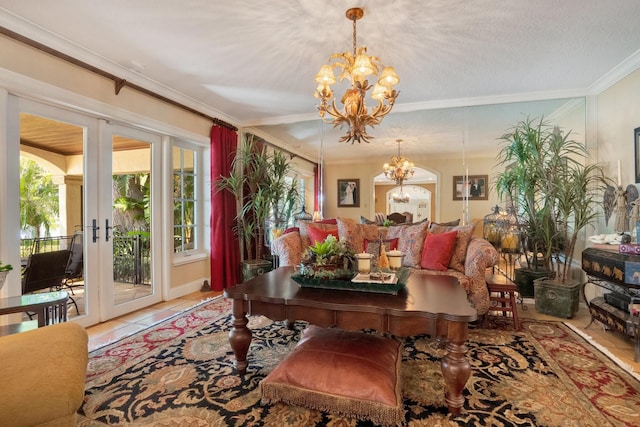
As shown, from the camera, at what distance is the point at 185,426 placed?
5.21ft

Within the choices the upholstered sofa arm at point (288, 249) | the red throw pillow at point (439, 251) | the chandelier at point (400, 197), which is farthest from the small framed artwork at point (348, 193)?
the red throw pillow at point (439, 251)

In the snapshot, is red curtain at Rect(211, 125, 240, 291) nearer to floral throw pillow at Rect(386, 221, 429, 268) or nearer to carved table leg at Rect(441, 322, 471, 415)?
floral throw pillow at Rect(386, 221, 429, 268)

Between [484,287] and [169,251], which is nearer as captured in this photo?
[484,287]

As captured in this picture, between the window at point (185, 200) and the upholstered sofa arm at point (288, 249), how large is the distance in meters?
1.60

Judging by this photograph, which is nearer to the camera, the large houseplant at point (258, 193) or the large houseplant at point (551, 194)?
the large houseplant at point (551, 194)

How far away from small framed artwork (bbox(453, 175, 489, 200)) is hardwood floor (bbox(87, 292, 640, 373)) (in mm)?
1432

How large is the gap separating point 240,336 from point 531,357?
2133 mm

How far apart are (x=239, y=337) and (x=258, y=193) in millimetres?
2594

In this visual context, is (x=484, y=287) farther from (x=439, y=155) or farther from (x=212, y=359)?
(x=212, y=359)

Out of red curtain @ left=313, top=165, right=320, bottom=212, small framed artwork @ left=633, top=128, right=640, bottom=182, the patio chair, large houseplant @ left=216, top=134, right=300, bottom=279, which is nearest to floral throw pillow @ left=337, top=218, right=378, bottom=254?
red curtain @ left=313, top=165, right=320, bottom=212

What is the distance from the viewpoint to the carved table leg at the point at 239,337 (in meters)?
2.04

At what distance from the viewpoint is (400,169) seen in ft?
14.0

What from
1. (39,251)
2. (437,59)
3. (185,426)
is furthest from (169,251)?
(437,59)

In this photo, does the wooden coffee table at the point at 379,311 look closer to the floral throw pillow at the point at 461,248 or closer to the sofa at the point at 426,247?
the sofa at the point at 426,247
